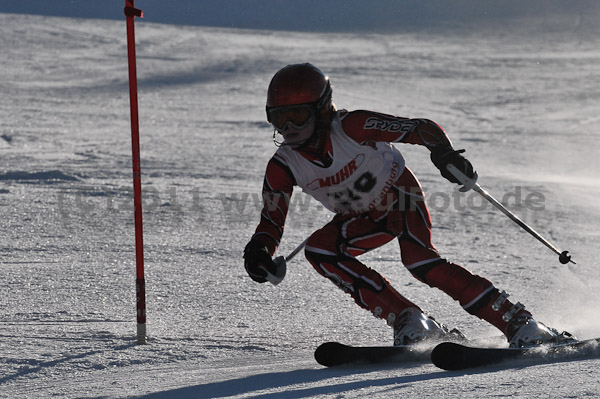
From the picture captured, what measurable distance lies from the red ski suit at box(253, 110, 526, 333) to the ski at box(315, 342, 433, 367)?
23cm

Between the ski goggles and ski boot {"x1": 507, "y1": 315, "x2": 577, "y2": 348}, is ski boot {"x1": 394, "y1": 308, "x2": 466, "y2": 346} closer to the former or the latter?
ski boot {"x1": 507, "y1": 315, "x2": 577, "y2": 348}

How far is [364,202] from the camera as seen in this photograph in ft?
11.8

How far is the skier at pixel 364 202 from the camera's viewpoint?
3395 mm

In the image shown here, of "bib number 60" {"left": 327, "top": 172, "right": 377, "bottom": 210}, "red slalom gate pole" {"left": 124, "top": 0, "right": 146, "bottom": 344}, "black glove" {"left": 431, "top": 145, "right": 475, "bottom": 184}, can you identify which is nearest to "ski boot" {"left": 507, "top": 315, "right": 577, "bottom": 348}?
"black glove" {"left": 431, "top": 145, "right": 475, "bottom": 184}

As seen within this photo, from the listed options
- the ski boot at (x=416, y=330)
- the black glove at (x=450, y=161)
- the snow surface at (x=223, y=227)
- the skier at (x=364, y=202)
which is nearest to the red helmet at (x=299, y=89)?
the skier at (x=364, y=202)

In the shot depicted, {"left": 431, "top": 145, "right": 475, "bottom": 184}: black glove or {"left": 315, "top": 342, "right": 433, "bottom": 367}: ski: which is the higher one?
{"left": 431, "top": 145, "right": 475, "bottom": 184}: black glove

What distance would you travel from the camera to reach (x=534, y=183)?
27.0ft

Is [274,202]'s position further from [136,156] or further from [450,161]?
[450,161]

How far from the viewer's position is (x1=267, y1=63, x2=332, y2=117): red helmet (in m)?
3.38

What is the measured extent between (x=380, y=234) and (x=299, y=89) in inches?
29.0

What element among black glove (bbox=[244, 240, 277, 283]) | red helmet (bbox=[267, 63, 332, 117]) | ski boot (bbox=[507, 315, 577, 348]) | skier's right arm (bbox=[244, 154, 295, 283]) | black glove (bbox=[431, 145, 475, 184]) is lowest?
ski boot (bbox=[507, 315, 577, 348])

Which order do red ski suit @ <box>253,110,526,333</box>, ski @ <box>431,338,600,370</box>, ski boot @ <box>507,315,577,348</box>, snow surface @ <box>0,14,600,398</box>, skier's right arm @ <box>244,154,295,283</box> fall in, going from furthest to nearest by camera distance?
skier's right arm @ <box>244,154,295,283</box>
red ski suit @ <box>253,110,526,333</box>
ski boot @ <box>507,315,577,348</box>
snow surface @ <box>0,14,600,398</box>
ski @ <box>431,338,600,370</box>

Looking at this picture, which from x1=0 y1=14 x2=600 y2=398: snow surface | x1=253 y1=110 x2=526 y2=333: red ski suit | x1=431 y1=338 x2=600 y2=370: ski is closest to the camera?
x1=431 y1=338 x2=600 y2=370: ski

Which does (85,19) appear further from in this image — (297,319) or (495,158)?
(297,319)
